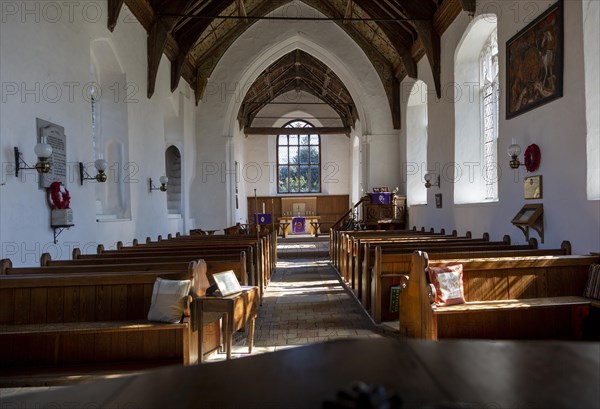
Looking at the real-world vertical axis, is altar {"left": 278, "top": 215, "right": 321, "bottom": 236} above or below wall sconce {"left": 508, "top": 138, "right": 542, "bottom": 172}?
below

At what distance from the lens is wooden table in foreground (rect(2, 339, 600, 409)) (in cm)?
76

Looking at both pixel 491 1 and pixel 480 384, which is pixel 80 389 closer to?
pixel 480 384

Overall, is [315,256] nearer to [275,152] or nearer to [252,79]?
[252,79]

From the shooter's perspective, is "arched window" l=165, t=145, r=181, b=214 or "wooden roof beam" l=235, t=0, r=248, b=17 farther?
"arched window" l=165, t=145, r=181, b=214

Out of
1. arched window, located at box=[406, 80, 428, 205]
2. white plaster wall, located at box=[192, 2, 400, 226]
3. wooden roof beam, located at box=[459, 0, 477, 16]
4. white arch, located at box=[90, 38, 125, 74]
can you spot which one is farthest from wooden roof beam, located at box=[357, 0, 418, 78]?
white arch, located at box=[90, 38, 125, 74]

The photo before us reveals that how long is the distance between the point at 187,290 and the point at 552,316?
9.91 ft

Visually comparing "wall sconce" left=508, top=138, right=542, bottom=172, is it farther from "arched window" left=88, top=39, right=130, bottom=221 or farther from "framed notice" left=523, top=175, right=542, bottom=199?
"arched window" left=88, top=39, right=130, bottom=221

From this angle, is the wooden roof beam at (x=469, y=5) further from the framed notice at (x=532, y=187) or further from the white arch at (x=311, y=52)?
the white arch at (x=311, y=52)

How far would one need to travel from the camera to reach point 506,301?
12.5 ft

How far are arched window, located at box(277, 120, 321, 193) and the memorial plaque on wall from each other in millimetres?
14405

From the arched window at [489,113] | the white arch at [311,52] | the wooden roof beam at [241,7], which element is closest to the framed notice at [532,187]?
the arched window at [489,113]

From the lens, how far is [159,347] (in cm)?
339

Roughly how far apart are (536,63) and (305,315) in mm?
4094

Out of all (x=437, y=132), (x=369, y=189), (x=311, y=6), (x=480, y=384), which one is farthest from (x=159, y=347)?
(x=311, y=6)
